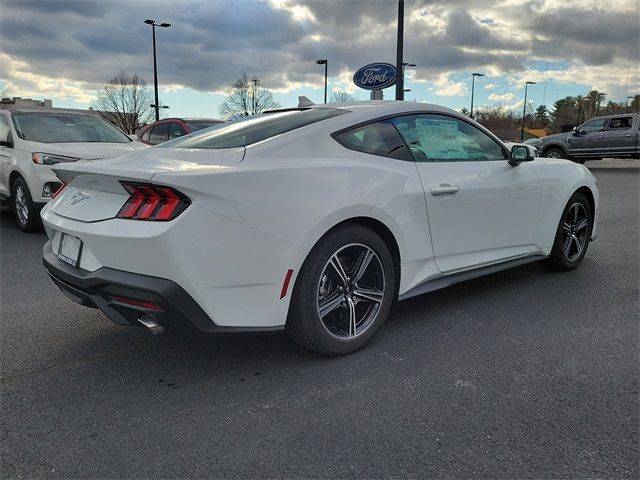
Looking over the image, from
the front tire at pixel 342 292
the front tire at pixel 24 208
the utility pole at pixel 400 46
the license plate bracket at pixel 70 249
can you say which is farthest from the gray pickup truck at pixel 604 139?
the license plate bracket at pixel 70 249

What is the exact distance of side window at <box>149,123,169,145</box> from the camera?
1155cm

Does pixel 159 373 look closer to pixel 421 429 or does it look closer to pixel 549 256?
pixel 421 429

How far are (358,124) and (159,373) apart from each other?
6.29 ft

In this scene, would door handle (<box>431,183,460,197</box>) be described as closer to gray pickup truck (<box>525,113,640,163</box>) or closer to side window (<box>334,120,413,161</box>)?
side window (<box>334,120,413,161</box>)

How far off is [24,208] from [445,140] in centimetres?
588

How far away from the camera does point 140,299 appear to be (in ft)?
8.18

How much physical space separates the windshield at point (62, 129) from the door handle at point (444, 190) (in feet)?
19.3

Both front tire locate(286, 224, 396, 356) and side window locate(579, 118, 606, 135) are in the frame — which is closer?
front tire locate(286, 224, 396, 356)

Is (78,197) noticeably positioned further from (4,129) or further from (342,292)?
(4,129)

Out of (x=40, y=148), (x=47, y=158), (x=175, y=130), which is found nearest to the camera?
(x=47, y=158)

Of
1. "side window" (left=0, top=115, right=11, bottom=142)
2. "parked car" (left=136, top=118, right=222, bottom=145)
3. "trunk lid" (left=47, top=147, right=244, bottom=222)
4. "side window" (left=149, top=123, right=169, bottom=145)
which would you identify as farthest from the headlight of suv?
"side window" (left=149, top=123, right=169, bottom=145)

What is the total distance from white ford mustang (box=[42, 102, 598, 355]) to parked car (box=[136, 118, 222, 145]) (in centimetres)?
745

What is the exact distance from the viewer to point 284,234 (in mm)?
2688

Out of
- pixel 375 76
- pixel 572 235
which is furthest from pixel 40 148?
pixel 375 76
